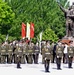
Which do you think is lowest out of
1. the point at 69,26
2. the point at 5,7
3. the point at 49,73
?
the point at 49,73

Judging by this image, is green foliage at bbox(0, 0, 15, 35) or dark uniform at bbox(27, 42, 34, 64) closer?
dark uniform at bbox(27, 42, 34, 64)

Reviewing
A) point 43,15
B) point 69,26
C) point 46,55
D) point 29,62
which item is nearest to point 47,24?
point 43,15

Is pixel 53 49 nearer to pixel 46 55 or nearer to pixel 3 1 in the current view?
pixel 46 55

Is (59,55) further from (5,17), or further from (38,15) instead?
(38,15)

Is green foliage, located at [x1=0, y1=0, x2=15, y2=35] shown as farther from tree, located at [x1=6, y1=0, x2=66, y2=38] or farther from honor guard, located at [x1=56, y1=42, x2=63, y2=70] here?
honor guard, located at [x1=56, y1=42, x2=63, y2=70]

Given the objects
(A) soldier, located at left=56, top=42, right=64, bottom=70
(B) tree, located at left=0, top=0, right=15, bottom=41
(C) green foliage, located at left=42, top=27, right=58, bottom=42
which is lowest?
(A) soldier, located at left=56, top=42, right=64, bottom=70

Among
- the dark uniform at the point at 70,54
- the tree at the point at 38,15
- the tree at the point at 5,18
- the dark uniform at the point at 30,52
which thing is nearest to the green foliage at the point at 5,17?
the tree at the point at 5,18

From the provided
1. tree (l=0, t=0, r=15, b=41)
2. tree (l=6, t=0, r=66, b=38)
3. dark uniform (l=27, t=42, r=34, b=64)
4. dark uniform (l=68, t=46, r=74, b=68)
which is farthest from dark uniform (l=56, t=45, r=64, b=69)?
tree (l=6, t=0, r=66, b=38)

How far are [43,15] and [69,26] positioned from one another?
1676 inches

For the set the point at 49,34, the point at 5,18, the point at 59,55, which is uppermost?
the point at 5,18

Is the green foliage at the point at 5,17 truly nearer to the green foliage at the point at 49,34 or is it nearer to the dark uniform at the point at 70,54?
the green foliage at the point at 49,34

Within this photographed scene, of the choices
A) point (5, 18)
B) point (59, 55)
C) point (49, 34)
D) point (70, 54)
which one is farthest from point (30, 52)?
point (49, 34)

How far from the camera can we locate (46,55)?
68.5 ft

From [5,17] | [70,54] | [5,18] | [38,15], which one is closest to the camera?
[70,54]
